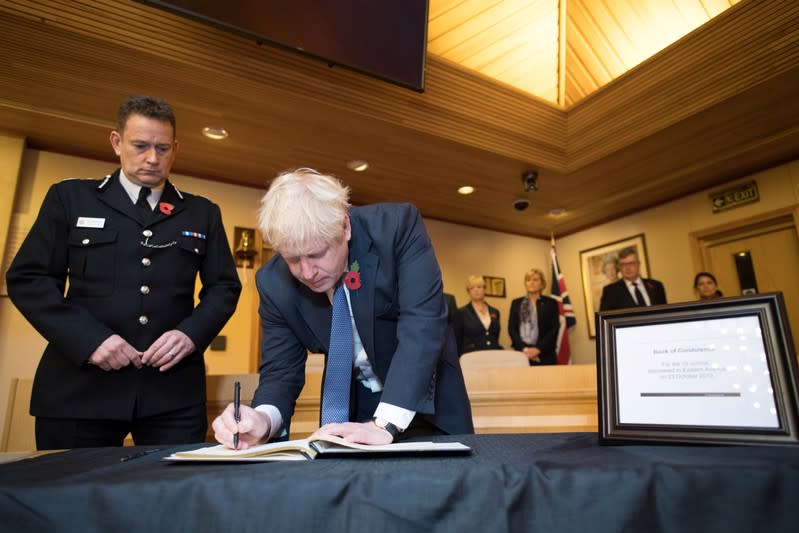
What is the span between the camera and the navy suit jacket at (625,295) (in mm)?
5410

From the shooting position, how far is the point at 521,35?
194 inches

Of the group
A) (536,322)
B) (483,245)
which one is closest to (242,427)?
(536,322)

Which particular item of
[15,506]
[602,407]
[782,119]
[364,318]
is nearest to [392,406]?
[364,318]

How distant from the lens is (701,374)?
2.73 ft

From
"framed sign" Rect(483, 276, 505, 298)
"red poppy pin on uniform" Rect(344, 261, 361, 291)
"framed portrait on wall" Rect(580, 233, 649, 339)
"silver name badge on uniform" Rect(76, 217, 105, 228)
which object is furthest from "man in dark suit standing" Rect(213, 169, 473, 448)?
"framed portrait on wall" Rect(580, 233, 649, 339)

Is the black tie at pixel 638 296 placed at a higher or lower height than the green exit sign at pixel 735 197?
lower

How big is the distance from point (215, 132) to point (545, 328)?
3.68m

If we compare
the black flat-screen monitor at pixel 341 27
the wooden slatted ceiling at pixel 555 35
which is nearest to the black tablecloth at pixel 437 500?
the black flat-screen monitor at pixel 341 27

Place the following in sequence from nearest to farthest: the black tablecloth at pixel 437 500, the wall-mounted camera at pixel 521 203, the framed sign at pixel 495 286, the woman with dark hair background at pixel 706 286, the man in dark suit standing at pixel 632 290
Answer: the black tablecloth at pixel 437 500
the woman with dark hair background at pixel 706 286
the man in dark suit standing at pixel 632 290
the wall-mounted camera at pixel 521 203
the framed sign at pixel 495 286

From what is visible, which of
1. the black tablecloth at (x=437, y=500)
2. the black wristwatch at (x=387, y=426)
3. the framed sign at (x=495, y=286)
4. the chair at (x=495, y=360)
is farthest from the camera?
the framed sign at (x=495, y=286)

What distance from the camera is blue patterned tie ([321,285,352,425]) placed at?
1.23 metres

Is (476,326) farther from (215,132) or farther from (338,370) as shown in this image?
(338,370)

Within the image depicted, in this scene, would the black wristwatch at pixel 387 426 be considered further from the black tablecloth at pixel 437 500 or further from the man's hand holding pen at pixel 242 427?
the black tablecloth at pixel 437 500

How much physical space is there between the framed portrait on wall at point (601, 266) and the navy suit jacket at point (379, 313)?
5725 millimetres
